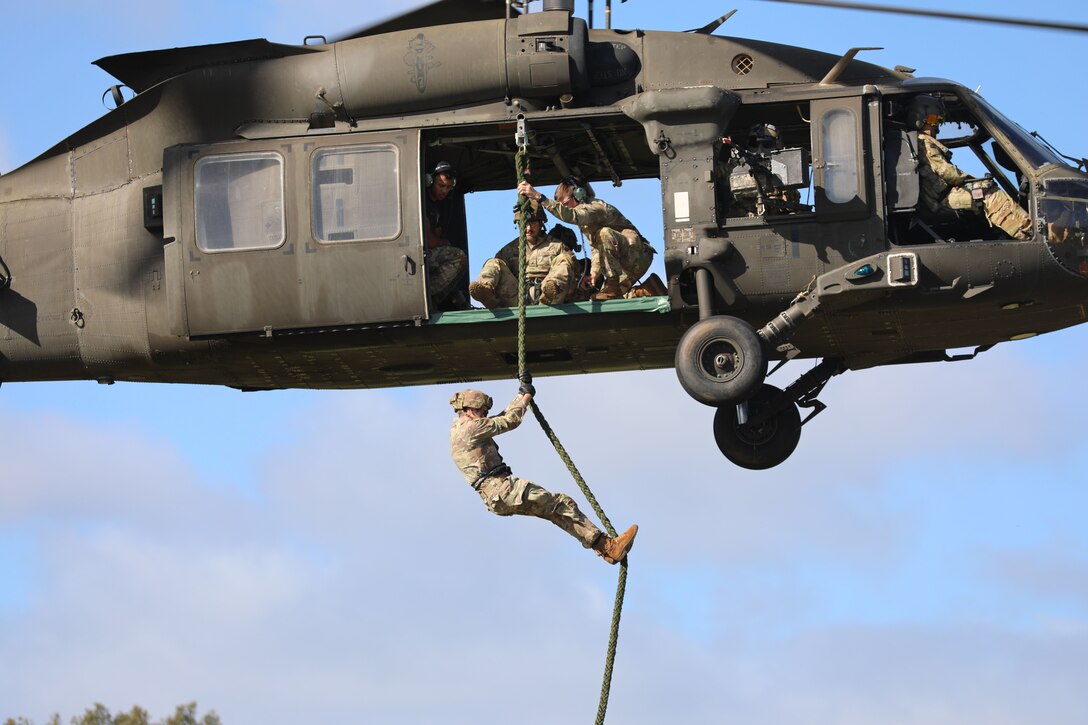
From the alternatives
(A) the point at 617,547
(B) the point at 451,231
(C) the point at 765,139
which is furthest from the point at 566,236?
(A) the point at 617,547

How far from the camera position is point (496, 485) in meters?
14.7

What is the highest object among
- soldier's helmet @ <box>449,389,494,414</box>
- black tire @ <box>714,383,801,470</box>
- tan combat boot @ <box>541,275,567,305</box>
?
tan combat boot @ <box>541,275,567,305</box>

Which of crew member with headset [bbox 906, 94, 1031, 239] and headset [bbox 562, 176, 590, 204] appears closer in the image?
crew member with headset [bbox 906, 94, 1031, 239]

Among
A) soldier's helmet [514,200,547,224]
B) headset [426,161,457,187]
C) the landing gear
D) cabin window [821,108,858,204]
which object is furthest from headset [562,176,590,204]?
the landing gear

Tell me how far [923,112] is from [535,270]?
3.00m

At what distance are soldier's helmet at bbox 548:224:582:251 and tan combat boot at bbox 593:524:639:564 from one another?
2.30m

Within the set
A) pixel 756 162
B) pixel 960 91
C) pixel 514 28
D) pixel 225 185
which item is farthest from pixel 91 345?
pixel 960 91

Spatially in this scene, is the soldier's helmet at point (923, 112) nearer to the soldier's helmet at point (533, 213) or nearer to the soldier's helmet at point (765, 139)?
the soldier's helmet at point (765, 139)

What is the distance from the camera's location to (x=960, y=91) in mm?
14805

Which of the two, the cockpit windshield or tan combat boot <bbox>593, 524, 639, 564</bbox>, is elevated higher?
the cockpit windshield

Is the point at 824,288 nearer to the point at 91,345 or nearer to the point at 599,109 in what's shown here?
the point at 599,109

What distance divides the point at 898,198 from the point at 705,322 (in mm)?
1633

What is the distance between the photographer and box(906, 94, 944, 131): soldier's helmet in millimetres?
14734

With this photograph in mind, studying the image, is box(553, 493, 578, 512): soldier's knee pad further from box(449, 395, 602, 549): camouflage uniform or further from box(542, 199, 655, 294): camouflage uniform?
box(542, 199, 655, 294): camouflage uniform
